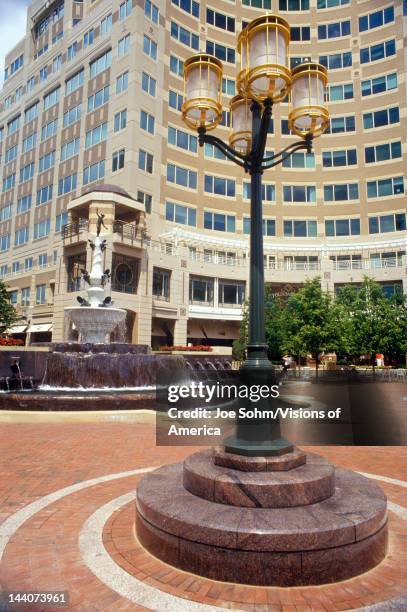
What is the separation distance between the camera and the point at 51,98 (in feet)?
161

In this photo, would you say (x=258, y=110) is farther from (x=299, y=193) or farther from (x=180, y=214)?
(x=299, y=193)

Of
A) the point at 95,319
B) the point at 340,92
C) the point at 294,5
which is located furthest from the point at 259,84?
the point at 294,5

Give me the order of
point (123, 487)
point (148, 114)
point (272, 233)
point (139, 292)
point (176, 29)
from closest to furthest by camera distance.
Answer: point (123, 487) < point (139, 292) < point (148, 114) < point (176, 29) < point (272, 233)

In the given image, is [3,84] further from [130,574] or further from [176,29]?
[130,574]


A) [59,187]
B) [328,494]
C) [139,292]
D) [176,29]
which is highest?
[176,29]

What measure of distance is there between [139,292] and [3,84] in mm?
44979

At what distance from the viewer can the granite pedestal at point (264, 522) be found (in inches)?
130

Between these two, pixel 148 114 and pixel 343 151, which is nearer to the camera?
pixel 148 114

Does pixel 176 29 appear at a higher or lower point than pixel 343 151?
higher

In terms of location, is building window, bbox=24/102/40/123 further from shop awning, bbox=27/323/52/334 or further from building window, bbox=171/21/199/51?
shop awning, bbox=27/323/52/334

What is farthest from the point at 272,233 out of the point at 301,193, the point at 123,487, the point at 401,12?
the point at 123,487

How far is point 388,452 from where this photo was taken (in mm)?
8531

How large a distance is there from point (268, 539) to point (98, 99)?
4646cm

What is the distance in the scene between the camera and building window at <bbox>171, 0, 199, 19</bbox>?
148ft
